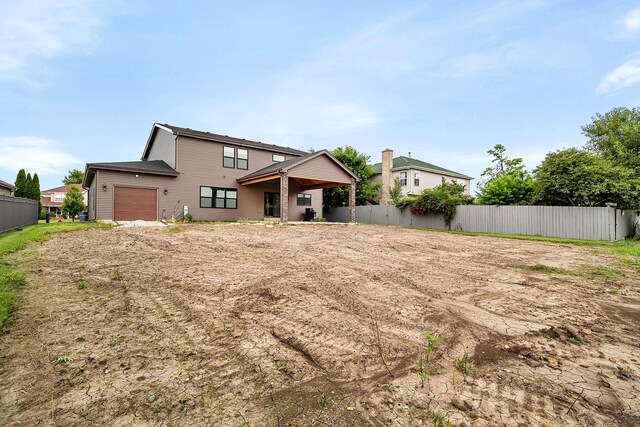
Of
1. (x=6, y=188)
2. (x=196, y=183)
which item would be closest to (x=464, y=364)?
(x=196, y=183)

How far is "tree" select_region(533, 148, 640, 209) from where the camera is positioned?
44.1 ft

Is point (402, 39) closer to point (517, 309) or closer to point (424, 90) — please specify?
point (424, 90)

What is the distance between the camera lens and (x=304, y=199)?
23000 mm

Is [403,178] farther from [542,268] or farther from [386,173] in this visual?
[542,268]

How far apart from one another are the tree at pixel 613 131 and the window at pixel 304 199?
25366 mm

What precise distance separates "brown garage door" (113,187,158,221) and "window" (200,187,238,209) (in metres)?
2.76

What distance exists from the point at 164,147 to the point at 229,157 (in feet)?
15.1

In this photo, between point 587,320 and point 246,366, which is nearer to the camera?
point 246,366

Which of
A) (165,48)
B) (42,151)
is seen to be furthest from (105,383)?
(42,151)

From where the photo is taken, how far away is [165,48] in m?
15.2

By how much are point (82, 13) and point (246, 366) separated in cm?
1355

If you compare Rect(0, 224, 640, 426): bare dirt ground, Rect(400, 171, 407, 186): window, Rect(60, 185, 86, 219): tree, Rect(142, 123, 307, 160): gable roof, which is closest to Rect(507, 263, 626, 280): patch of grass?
Rect(0, 224, 640, 426): bare dirt ground

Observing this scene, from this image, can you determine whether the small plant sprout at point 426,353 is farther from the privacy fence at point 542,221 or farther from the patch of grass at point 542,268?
the privacy fence at point 542,221

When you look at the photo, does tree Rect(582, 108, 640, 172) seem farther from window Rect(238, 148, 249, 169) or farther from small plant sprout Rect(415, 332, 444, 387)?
small plant sprout Rect(415, 332, 444, 387)
